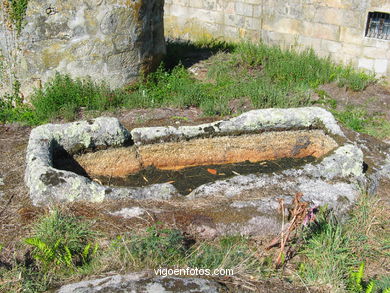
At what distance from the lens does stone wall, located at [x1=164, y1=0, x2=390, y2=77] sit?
7.93 meters

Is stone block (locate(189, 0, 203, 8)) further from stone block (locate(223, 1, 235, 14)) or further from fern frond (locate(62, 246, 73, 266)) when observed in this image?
fern frond (locate(62, 246, 73, 266))

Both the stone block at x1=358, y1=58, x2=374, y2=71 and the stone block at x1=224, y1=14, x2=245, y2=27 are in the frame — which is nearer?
the stone block at x1=358, y1=58, x2=374, y2=71

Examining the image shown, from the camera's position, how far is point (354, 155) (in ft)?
14.5

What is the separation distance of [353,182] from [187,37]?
289 inches

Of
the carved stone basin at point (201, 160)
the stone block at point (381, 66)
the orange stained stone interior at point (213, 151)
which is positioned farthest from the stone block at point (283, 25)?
the orange stained stone interior at point (213, 151)

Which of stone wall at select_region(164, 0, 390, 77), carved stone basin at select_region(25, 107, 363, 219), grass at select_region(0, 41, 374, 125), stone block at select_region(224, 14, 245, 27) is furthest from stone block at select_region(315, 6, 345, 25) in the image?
carved stone basin at select_region(25, 107, 363, 219)

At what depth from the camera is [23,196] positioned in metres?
4.01

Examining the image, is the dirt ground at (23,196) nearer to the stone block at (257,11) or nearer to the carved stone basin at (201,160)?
the carved stone basin at (201,160)

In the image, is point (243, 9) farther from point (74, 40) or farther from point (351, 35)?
point (74, 40)

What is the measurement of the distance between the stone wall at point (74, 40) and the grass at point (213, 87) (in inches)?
8.7

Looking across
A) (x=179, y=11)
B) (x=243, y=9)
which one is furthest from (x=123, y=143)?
(x=179, y=11)

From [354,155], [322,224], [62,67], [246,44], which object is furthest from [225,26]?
[322,224]

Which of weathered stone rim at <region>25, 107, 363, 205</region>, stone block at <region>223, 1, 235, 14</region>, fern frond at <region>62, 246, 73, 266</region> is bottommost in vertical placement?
fern frond at <region>62, 246, 73, 266</region>

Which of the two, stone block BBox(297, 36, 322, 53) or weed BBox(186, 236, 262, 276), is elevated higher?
stone block BBox(297, 36, 322, 53)
